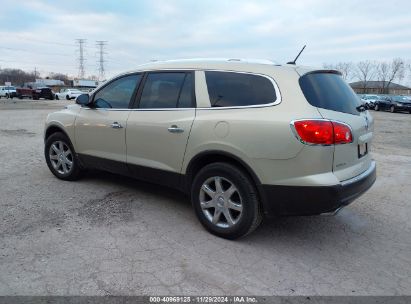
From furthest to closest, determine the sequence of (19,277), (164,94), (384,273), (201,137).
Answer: (164,94), (201,137), (384,273), (19,277)

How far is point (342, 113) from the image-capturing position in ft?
11.3

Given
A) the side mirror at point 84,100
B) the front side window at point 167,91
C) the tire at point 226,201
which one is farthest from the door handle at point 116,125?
the tire at point 226,201

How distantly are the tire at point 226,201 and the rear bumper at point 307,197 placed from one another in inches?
5.3

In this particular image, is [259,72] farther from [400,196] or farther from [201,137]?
[400,196]

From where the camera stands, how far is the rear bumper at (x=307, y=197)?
126 inches

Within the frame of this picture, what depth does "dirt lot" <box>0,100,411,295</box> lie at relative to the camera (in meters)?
2.95

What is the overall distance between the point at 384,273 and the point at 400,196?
99.6 inches

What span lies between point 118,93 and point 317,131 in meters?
2.72

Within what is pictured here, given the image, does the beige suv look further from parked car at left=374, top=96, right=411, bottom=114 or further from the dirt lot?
parked car at left=374, top=96, right=411, bottom=114

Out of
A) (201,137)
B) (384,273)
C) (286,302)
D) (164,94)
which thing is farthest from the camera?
(164,94)

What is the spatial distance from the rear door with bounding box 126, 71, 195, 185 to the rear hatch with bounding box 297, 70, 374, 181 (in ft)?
4.02

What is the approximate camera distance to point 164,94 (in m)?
4.29

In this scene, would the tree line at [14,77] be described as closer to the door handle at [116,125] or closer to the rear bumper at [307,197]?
the door handle at [116,125]

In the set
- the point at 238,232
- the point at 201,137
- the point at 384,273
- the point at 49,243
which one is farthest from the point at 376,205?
the point at 49,243
